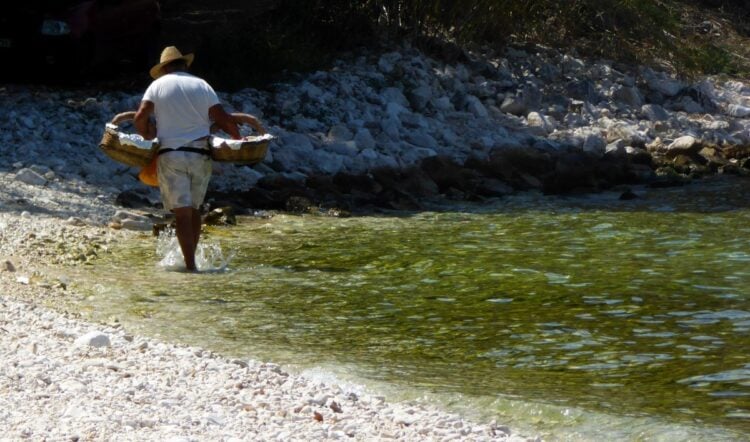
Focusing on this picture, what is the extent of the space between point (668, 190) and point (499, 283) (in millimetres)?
6745

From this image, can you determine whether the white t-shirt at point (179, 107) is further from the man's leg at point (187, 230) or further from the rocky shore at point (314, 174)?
the rocky shore at point (314, 174)

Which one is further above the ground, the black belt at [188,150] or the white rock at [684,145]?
the black belt at [188,150]

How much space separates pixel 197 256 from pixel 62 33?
726 centimetres

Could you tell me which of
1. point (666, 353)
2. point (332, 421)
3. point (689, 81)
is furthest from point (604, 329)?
point (689, 81)

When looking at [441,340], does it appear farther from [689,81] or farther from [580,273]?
[689,81]

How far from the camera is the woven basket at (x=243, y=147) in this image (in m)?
10.4

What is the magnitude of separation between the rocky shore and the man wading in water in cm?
118

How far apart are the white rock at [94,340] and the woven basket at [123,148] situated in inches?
114

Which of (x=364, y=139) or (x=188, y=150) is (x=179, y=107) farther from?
(x=364, y=139)

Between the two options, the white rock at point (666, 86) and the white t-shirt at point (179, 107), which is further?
the white rock at point (666, 86)

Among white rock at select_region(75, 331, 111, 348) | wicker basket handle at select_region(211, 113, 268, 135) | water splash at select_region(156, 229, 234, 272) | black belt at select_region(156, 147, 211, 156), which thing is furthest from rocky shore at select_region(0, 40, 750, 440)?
wicker basket handle at select_region(211, 113, 268, 135)

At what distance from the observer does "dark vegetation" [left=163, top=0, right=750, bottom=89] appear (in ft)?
64.3

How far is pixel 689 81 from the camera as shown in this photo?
2216 centimetres

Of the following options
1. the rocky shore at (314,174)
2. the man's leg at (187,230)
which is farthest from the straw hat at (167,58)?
the rocky shore at (314,174)
